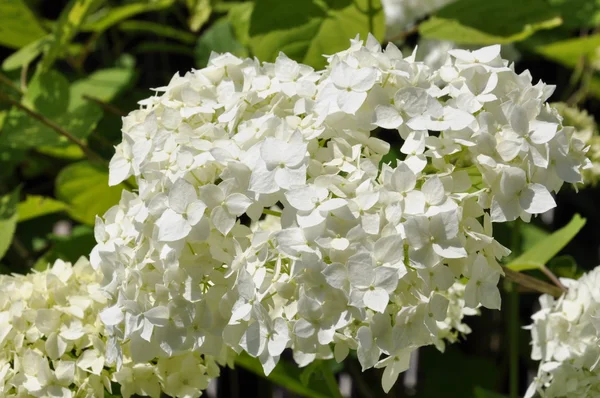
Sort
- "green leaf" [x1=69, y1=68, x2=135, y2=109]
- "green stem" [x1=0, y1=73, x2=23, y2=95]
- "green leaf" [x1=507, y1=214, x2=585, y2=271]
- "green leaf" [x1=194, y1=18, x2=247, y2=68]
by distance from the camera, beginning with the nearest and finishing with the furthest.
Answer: "green leaf" [x1=507, y1=214, x2=585, y2=271] < "green stem" [x1=0, y1=73, x2=23, y2=95] < "green leaf" [x1=69, y1=68, x2=135, y2=109] < "green leaf" [x1=194, y1=18, x2=247, y2=68]

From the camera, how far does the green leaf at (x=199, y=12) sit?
1518 millimetres

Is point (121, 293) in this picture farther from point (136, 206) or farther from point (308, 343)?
point (308, 343)

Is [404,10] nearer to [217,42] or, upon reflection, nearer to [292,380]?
[217,42]

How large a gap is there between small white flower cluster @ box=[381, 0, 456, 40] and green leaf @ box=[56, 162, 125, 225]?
78cm

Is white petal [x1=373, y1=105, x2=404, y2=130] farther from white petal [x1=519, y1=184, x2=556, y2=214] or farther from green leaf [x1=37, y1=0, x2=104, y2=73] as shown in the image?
green leaf [x1=37, y1=0, x2=104, y2=73]

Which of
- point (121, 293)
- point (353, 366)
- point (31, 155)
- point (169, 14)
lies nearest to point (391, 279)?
point (121, 293)

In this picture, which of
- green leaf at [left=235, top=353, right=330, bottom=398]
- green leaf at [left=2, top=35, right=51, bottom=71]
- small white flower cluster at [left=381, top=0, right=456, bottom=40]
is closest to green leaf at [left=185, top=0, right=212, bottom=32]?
green leaf at [left=2, top=35, right=51, bottom=71]

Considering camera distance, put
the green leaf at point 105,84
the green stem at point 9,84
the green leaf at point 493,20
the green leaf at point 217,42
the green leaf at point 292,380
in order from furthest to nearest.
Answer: the green leaf at point 217,42
the green leaf at point 105,84
the green stem at point 9,84
the green leaf at point 493,20
the green leaf at point 292,380

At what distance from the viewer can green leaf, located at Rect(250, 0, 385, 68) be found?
1191 millimetres

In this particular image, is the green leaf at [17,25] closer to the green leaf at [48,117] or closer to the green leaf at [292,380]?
the green leaf at [48,117]

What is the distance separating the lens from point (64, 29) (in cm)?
132

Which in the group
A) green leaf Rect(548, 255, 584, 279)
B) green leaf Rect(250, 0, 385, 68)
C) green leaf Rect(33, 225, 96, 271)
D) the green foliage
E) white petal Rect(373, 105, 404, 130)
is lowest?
green leaf Rect(33, 225, 96, 271)

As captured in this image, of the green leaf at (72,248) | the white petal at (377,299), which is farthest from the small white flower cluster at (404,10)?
the white petal at (377,299)

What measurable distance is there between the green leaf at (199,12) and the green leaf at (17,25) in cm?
31
